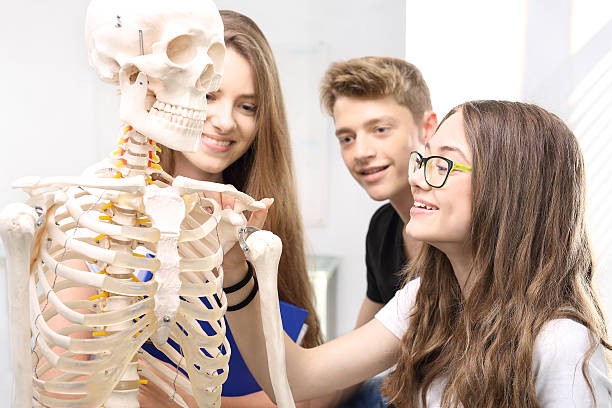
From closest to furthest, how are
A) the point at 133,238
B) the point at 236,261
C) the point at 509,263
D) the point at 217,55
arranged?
1. the point at 133,238
2. the point at 217,55
3. the point at 236,261
4. the point at 509,263

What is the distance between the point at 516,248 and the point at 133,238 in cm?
71

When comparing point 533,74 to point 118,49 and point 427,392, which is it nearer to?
point 427,392

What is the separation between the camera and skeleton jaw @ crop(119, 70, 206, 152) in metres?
0.84

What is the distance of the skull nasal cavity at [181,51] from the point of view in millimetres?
876

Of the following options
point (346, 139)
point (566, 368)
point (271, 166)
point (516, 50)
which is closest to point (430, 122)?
point (346, 139)

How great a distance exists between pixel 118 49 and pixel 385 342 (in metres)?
0.85

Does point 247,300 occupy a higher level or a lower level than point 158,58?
lower

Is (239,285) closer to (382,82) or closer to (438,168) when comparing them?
(438,168)

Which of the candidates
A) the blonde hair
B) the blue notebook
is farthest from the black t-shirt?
the blue notebook

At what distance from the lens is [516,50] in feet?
6.18

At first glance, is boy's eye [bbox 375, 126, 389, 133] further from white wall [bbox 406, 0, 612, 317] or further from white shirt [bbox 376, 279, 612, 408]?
white shirt [bbox 376, 279, 612, 408]

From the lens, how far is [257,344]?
1098 millimetres

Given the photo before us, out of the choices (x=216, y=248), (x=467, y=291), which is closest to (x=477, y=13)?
(x=467, y=291)

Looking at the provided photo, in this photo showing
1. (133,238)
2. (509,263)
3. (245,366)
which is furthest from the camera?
(245,366)
